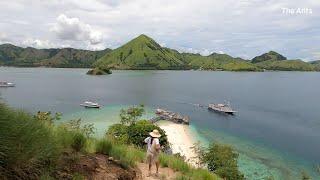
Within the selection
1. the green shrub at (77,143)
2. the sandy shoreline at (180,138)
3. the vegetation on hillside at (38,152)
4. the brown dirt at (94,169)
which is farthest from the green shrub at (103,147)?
the sandy shoreline at (180,138)

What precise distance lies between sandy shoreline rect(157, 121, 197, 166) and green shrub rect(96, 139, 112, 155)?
118ft

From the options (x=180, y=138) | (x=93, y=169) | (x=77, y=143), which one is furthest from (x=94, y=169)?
(x=180, y=138)

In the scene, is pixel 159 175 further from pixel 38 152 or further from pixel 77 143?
pixel 38 152

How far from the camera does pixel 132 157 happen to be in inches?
611

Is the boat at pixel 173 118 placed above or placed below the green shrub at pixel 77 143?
below

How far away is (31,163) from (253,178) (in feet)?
127

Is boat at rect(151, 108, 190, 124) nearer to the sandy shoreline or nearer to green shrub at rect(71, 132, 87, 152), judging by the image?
the sandy shoreline

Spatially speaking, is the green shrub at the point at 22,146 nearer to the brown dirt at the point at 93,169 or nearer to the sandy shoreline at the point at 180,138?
the brown dirt at the point at 93,169

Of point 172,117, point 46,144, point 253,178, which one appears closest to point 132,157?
point 46,144

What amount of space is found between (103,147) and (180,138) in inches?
2074

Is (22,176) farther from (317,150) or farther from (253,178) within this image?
(317,150)

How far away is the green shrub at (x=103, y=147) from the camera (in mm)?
13898

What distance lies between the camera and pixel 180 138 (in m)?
66.1

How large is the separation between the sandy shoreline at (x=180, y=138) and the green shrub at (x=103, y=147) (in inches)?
1420
